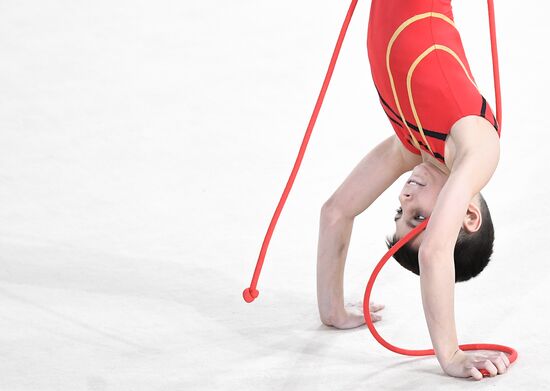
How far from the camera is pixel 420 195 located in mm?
2385

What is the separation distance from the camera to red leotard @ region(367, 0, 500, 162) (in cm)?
231

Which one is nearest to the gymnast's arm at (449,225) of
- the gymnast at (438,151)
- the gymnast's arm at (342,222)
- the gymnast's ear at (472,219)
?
the gymnast at (438,151)

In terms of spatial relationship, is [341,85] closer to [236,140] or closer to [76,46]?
[236,140]

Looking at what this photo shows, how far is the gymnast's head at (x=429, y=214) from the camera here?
2.38 meters

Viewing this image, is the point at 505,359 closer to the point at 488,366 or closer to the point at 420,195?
the point at 488,366

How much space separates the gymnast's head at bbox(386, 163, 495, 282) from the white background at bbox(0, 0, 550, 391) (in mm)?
211

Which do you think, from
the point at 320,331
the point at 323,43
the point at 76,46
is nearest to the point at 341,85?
the point at 323,43

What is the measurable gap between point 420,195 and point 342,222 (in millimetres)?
290

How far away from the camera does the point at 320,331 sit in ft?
→ 8.63

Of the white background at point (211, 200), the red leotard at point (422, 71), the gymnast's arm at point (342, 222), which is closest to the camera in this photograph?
the red leotard at point (422, 71)

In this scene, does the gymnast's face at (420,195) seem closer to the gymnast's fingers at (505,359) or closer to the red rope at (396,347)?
the red rope at (396,347)

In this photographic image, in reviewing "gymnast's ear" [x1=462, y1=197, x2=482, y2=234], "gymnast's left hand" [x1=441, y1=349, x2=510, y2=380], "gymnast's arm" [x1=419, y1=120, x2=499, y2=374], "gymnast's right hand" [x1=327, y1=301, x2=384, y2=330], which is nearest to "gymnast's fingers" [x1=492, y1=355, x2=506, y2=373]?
"gymnast's left hand" [x1=441, y1=349, x2=510, y2=380]

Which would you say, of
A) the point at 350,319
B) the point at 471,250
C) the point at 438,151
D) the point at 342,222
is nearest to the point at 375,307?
the point at 350,319

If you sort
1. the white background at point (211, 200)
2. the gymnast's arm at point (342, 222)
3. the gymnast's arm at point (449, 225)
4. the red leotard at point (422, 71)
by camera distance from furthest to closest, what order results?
the gymnast's arm at point (342, 222) → the white background at point (211, 200) → the red leotard at point (422, 71) → the gymnast's arm at point (449, 225)
